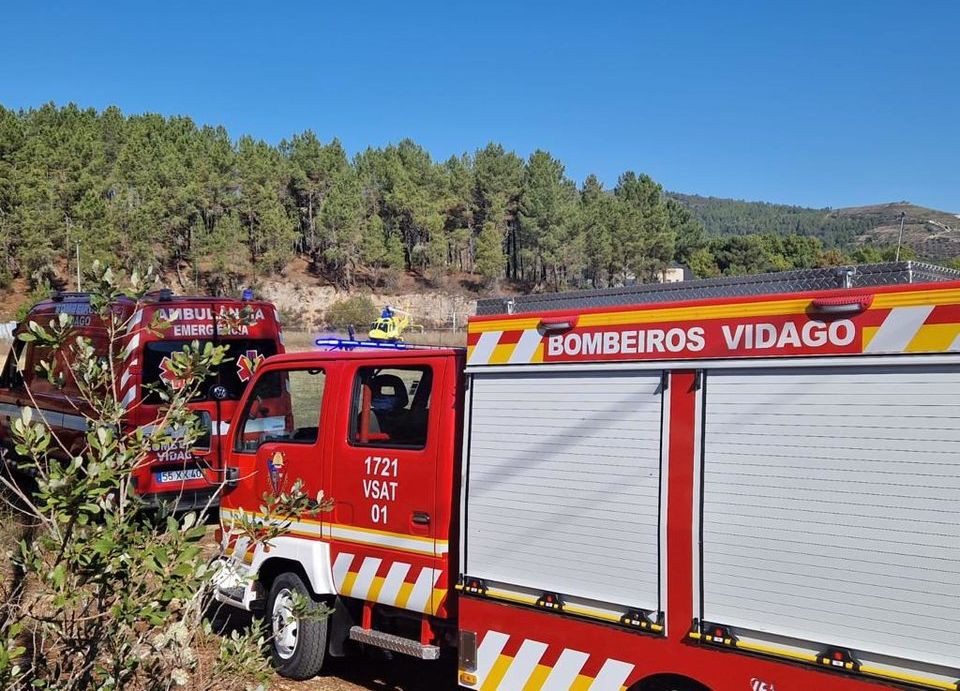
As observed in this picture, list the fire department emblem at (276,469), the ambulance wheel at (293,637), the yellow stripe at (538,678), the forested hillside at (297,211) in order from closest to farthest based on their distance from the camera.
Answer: the yellow stripe at (538,678) → the ambulance wheel at (293,637) → the fire department emblem at (276,469) → the forested hillside at (297,211)

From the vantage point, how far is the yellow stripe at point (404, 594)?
549 centimetres

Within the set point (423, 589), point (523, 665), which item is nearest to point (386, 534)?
point (423, 589)

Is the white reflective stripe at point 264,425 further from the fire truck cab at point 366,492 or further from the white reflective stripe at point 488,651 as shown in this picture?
the white reflective stripe at point 488,651

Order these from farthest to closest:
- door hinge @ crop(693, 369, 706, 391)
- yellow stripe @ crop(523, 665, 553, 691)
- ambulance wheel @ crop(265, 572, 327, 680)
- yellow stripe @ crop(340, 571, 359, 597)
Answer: ambulance wheel @ crop(265, 572, 327, 680) < yellow stripe @ crop(340, 571, 359, 597) < yellow stripe @ crop(523, 665, 553, 691) < door hinge @ crop(693, 369, 706, 391)

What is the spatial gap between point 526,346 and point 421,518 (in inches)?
53.4

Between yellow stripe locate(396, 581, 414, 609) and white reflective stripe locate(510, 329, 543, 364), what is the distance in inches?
65.7

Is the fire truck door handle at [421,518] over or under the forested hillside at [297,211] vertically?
under

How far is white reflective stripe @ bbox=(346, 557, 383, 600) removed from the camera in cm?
570

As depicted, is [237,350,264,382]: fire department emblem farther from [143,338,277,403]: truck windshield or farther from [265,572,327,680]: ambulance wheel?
[265,572,327,680]: ambulance wheel

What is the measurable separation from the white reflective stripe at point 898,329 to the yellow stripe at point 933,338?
20mm

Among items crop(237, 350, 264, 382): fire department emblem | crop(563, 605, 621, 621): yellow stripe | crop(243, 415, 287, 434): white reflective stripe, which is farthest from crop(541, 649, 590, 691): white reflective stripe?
crop(237, 350, 264, 382): fire department emblem

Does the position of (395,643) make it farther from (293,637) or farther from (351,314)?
(351,314)

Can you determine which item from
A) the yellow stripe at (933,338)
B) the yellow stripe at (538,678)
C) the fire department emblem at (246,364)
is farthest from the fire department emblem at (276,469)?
the yellow stripe at (933,338)

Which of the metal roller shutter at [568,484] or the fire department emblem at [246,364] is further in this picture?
the fire department emblem at [246,364]
